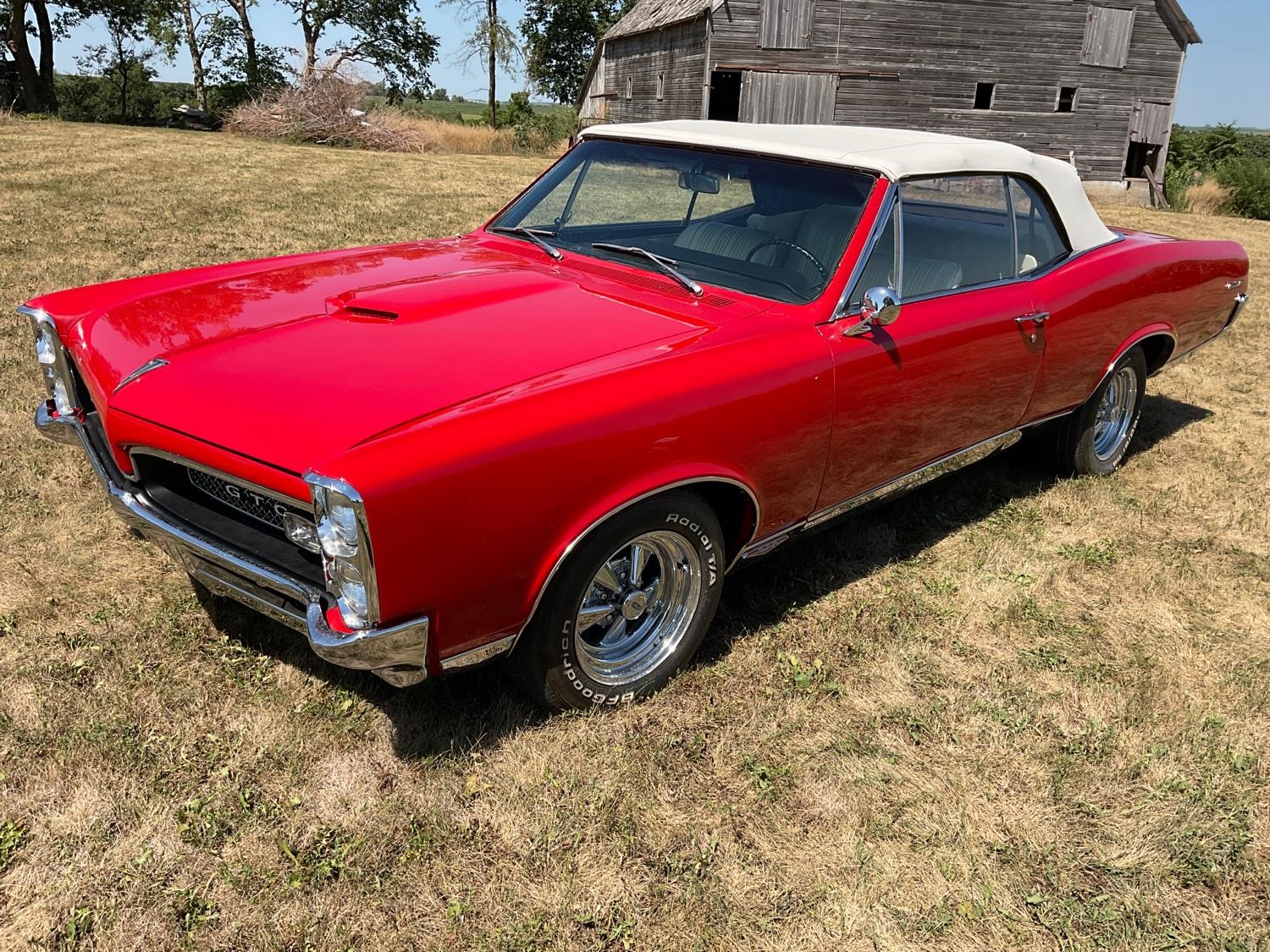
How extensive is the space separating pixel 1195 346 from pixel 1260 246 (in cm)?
1178

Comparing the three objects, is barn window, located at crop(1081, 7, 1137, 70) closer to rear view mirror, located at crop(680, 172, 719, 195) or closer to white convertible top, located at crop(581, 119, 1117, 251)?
white convertible top, located at crop(581, 119, 1117, 251)

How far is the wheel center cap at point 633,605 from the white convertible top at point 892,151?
166 cm

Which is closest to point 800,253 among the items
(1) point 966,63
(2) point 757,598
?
(2) point 757,598

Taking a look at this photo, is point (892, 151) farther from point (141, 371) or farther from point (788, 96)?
point (788, 96)

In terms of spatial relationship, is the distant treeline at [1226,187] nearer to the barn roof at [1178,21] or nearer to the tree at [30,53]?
the barn roof at [1178,21]

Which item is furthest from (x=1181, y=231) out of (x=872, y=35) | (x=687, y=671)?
(x=687, y=671)

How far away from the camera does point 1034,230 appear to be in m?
4.01

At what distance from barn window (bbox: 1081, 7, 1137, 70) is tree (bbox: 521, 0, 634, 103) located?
32.2 metres

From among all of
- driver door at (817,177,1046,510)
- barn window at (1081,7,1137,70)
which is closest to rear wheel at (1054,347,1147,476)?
driver door at (817,177,1046,510)

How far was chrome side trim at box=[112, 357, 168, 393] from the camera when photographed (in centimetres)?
264

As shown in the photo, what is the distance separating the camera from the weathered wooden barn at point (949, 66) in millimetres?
20016

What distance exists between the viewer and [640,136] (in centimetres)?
379

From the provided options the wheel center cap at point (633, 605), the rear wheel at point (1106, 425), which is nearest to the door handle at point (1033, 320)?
the rear wheel at point (1106, 425)

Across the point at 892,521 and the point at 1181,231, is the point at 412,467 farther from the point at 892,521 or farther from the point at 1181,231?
the point at 1181,231
